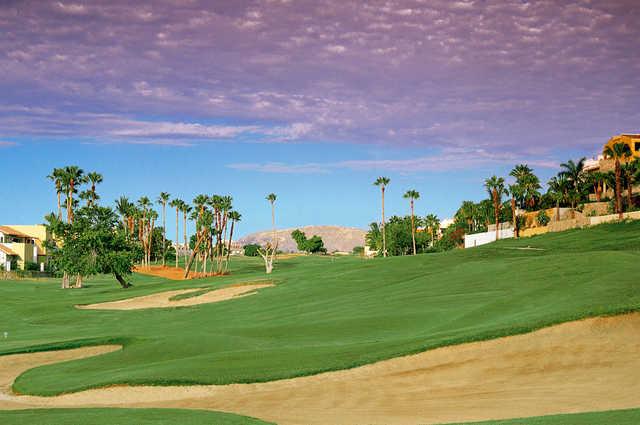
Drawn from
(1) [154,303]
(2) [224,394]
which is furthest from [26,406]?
(1) [154,303]

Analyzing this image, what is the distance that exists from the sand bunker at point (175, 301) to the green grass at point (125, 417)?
40.6 meters

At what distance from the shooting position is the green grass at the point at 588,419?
48.8 ft

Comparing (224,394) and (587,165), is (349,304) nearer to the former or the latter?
(224,394)

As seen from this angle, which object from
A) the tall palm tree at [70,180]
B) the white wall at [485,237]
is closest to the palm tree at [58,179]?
the tall palm tree at [70,180]

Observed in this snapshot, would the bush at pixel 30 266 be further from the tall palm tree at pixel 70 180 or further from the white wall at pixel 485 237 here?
the white wall at pixel 485 237

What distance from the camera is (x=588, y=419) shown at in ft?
50.8

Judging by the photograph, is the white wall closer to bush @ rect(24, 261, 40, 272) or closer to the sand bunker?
the sand bunker

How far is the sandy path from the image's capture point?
63.2 feet

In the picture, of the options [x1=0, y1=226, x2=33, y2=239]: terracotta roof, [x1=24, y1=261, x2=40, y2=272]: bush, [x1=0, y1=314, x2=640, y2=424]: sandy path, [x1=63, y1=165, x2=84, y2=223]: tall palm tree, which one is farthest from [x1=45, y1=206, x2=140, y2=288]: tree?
[x1=0, y1=314, x2=640, y2=424]: sandy path

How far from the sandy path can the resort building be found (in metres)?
119

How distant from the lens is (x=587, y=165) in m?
134

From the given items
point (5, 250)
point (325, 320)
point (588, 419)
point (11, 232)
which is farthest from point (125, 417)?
point (11, 232)

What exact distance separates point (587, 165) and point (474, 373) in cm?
12046

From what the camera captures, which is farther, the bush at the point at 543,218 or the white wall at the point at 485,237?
the white wall at the point at 485,237
